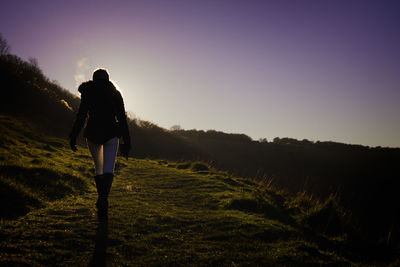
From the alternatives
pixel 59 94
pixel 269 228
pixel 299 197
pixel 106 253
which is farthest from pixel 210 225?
pixel 59 94

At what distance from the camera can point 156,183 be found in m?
10.5

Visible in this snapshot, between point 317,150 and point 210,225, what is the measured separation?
159ft

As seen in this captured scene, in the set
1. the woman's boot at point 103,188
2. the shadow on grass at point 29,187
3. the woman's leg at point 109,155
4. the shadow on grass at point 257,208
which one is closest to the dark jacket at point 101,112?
the woman's leg at point 109,155

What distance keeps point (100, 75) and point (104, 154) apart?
1607 millimetres

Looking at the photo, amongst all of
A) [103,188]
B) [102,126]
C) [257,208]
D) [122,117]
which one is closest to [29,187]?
[103,188]

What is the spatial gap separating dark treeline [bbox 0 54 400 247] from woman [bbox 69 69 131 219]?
632cm

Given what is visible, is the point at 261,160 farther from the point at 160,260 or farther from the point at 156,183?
the point at 160,260

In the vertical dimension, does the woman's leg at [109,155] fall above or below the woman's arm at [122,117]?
below

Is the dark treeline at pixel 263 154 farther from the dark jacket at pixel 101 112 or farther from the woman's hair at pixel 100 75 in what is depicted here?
the woman's hair at pixel 100 75

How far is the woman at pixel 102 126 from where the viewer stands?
418cm

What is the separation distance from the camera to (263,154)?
45969 mm

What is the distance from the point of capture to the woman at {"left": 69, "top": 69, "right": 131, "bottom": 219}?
4176 mm

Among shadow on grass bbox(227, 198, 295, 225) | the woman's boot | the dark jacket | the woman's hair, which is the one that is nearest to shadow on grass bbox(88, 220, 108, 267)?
the woman's boot

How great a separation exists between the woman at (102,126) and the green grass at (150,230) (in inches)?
34.2
